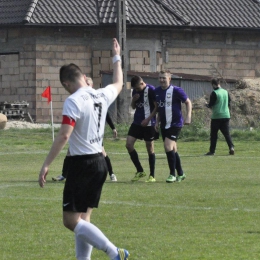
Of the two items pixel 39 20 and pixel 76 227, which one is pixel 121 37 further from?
pixel 76 227

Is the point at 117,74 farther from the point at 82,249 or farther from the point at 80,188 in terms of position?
the point at 82,249

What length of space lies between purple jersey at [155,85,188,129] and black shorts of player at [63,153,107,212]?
7907 millimetres

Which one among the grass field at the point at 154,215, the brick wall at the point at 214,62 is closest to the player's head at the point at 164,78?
the grass field at the point at 154,215

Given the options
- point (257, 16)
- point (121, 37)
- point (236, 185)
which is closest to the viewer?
point (236, 185)

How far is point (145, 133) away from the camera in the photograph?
16844mm

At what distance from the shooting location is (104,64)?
42562 mm

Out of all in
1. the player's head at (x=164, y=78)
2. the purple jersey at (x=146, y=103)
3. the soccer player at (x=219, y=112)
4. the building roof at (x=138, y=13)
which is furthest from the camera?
the building roof at (x=138, y=13)

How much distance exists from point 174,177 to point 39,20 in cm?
2566

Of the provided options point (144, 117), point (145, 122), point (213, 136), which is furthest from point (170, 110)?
point (213, 136)

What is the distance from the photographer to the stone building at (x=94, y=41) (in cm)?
4178

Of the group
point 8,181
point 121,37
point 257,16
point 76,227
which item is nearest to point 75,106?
point 76,227

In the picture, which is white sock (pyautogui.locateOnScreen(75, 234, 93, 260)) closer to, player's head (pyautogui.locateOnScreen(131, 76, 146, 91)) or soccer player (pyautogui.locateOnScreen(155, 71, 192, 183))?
soccer player (pyautogui.locateOnScreen(155, 71, 192, 183))

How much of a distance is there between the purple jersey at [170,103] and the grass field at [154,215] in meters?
1.05

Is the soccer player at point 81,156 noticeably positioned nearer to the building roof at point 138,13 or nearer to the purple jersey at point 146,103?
the purple jersey at point 146,103
